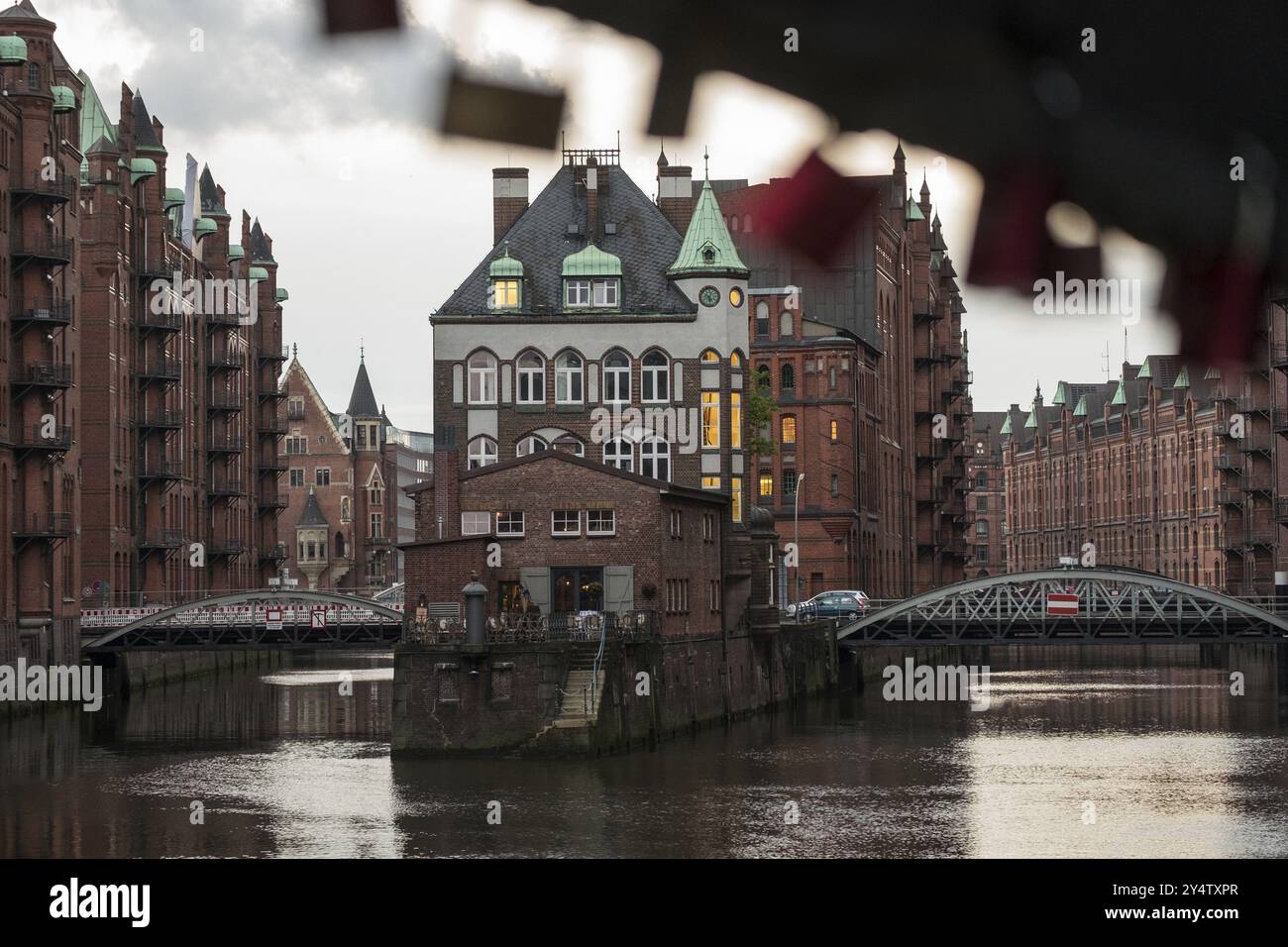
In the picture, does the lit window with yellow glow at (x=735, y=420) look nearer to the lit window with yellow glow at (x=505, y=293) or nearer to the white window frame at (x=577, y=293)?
the white window frame at (x=577, y=293)

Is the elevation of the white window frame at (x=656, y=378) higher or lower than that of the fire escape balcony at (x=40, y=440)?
higher

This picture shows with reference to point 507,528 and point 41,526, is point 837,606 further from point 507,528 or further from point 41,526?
point 41,526

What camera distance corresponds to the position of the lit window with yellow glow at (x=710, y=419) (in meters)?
68.1

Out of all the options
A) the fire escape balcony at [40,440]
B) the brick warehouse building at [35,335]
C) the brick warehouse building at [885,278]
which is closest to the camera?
the brick warehouse building at [885,278]

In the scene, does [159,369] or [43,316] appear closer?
[43,316]

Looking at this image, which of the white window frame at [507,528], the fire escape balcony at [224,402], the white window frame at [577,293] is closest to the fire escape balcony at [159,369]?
the fire escape balcony at [224,402]

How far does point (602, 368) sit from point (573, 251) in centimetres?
466

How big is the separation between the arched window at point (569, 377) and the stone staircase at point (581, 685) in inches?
678

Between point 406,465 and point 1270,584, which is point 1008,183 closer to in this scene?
point 1270,584

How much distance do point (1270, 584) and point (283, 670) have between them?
5336 centimetres

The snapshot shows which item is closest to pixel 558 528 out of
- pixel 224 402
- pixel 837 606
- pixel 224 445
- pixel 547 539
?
pixel 547 539

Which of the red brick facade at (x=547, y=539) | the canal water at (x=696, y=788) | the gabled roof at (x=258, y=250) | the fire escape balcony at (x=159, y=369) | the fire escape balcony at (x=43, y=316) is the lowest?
the canal water at (x=696, y=788)

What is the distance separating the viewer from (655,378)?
6831cm
